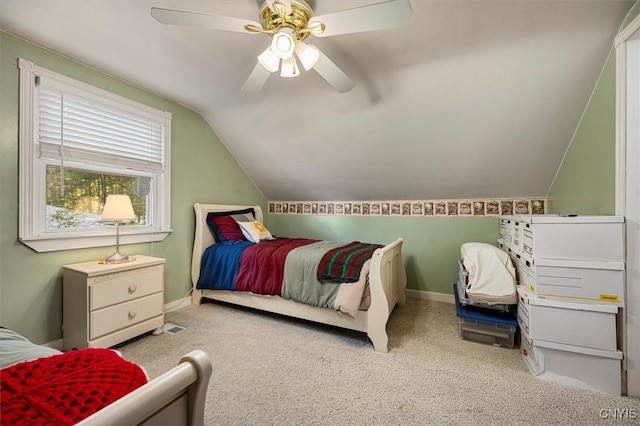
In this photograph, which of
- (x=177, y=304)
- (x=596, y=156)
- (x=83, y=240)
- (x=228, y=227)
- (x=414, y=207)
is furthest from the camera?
(x=414, y=207)

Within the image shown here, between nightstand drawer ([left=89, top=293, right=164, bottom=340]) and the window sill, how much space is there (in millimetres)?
605

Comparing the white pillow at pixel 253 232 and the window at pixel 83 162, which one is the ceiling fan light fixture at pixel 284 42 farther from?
the white pillow at pixel 253 232

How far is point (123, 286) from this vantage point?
204cm

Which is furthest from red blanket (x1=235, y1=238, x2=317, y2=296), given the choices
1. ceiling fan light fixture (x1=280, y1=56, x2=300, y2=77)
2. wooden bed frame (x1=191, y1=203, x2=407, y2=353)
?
ceiling fan light fixture (x1=280, y1=56, x2=300, y2=77)

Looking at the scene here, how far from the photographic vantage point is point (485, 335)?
2186 millimetres

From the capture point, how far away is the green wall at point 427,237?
3156 millimetres

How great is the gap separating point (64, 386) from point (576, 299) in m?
2.45

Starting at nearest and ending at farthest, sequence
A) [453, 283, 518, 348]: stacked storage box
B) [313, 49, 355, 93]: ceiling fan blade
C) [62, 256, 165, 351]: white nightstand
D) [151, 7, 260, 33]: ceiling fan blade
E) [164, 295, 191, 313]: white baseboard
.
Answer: [151, 7, 260, 33]: ceiling fan blade, [313, 49, 355, 93]: ceiling fan blade, [62, 256, 165, 351]: white nightstand, [453, 283, 518, 348]: stacked storage box, [164, 295, 191, 313]: white baseboard

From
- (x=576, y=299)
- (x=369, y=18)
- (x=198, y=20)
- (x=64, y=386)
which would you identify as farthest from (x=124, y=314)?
(x=576, y=299)

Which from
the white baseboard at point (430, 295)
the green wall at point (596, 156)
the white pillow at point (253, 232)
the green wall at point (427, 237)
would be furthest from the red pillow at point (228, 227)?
the green wall at point (596, 156)

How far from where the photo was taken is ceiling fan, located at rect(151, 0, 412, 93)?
3.90 ft

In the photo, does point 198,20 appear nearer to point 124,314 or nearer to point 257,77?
point 257,77

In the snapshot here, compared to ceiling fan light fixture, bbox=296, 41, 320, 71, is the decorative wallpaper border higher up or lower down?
lower down

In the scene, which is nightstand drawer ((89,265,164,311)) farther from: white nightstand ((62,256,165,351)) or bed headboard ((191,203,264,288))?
bed headboard ((191,203,264,288))
